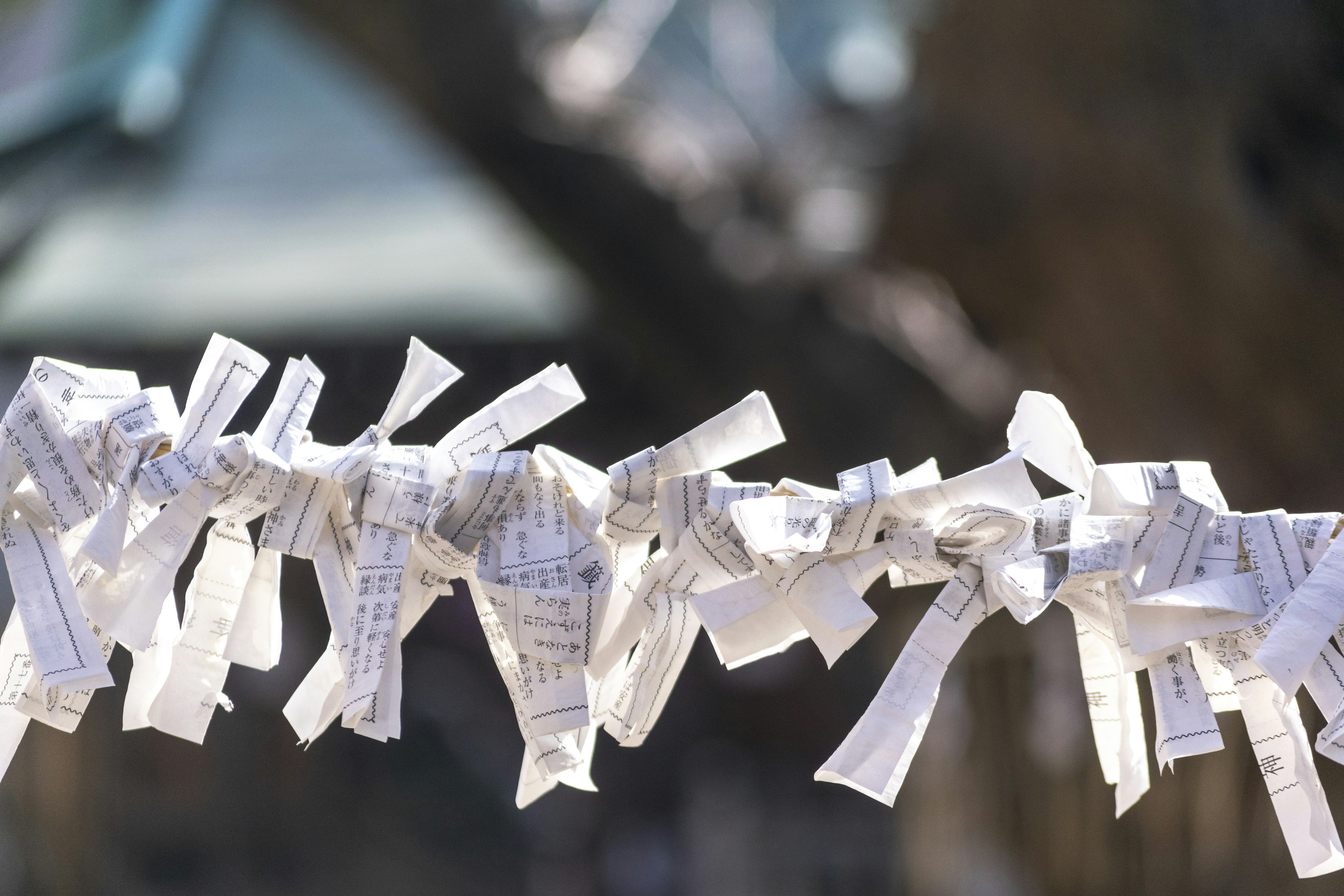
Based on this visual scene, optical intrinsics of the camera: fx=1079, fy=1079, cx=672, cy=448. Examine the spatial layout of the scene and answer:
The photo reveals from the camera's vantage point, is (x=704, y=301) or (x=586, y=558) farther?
(x=704, y=301)

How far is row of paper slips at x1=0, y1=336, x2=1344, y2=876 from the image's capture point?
0.80 feet

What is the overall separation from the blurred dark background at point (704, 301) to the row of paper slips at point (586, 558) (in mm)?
426

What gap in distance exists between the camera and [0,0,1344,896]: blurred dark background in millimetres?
774

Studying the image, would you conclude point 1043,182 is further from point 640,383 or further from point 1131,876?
point 640,383

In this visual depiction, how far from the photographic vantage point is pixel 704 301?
109 cm

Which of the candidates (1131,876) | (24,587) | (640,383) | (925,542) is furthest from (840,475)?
(640,383)

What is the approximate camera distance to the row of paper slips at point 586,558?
0.24 meters

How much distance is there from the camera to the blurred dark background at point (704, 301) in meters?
0.77

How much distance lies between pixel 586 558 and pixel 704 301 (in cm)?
86

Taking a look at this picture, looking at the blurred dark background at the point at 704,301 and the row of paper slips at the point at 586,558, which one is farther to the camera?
the blurred dark background at the point at 704,301

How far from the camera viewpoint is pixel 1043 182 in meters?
0.88

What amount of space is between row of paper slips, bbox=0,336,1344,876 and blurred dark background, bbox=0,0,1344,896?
0.43 m

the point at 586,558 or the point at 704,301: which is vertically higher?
the point at 704,301

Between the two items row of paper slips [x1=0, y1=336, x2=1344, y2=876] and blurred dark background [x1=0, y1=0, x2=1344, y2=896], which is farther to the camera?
blurred dark background [x1=0, y1=0, x2=1344, y2=896]
